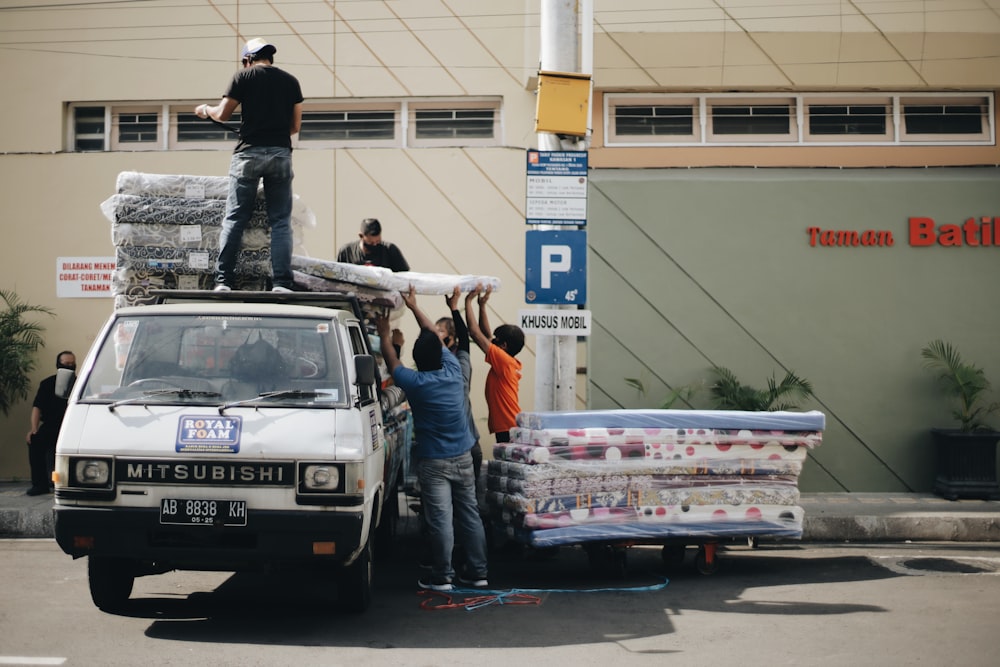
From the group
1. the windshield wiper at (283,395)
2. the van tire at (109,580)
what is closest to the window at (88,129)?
the van tire at (109,580)

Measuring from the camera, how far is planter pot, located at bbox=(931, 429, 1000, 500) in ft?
39.3

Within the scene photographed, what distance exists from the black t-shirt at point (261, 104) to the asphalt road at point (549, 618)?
3365mm

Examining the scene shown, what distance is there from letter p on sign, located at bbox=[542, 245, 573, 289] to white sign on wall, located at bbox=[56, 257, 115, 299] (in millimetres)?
6313

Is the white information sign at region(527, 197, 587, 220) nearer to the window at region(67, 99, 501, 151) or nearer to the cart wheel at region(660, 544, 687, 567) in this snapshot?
the cart wheel at region(660, 544, 687, 567)

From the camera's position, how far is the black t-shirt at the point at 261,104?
830 centimetres

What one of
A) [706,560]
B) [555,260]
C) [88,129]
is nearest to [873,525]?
[706,560]

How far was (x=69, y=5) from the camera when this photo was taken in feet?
42.7

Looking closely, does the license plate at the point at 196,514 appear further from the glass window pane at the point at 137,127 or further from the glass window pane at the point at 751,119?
the glass window pane at the point at 751,119

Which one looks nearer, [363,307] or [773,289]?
[363,307]

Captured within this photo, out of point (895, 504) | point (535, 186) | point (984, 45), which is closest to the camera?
point (535, 186)

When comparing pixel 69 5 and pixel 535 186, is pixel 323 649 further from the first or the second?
pixel 69 5

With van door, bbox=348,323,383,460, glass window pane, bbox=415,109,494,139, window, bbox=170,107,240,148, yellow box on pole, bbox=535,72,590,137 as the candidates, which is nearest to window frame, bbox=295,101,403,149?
glass window pane, bbox=415,109,494,139

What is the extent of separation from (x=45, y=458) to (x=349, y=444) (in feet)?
22.9

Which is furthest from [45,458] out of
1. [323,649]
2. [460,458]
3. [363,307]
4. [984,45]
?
[984,45]
